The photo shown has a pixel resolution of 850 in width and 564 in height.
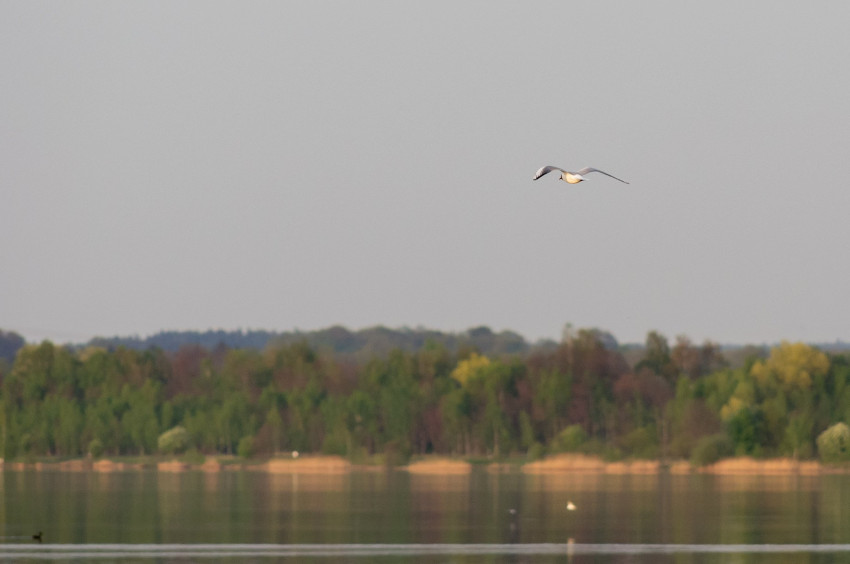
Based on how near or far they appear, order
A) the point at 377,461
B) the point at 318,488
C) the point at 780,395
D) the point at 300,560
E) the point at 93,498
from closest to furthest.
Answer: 1. the point at 300,560
2. the point at 93,498
3. the point at 318,488
4. the point at 780,395
5. the point at 377,461

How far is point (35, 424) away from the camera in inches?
7283

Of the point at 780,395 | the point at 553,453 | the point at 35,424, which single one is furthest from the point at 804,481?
the point at 35,424

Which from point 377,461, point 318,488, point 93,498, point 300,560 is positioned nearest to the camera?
point 300,560

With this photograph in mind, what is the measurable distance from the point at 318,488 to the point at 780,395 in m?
56.1

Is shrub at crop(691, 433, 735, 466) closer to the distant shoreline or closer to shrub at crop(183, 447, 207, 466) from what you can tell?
the distant shoreline

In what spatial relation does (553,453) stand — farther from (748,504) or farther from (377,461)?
(748,504)

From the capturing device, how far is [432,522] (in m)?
82.4

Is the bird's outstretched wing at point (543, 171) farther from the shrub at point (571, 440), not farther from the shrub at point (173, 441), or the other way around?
the shrub at point (173, 441)

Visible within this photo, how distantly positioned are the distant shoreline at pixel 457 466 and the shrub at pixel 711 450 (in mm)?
623

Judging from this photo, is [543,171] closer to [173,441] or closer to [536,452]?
[536,452]

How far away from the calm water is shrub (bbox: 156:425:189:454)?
49290 millimetres

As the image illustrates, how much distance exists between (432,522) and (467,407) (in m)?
94.6

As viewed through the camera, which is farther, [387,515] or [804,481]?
[804,481]

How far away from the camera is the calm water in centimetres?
6625
